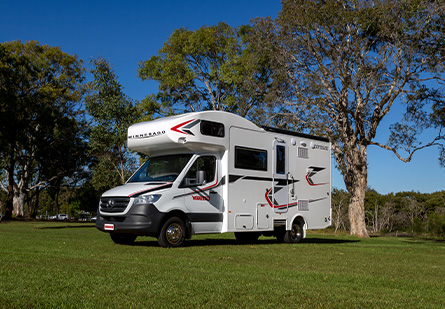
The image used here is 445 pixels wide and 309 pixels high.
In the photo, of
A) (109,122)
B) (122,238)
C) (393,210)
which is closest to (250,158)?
(122,238)

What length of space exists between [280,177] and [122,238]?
4.86 m

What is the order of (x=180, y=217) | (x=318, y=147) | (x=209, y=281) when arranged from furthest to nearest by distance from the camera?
(x=318, y=147) < (x=180, y=217) < (x=209, y=281)

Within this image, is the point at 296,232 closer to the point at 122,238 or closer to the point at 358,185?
the point at 122,238

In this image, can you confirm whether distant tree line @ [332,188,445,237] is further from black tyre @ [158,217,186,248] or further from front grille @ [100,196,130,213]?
front grille @ [100,196,130,213]

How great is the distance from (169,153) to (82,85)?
114 feet

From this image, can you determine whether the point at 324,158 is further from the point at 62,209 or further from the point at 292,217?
the point at 62,209

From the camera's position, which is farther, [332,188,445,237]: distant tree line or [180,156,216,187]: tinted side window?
[332,188,445,237]: distant tree line

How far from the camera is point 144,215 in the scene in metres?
12.1

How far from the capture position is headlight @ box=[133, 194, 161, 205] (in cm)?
1220

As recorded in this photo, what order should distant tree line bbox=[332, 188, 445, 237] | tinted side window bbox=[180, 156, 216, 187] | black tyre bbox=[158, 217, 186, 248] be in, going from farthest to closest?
distant tree line bbox=[332, 188, 445, 237] < tinted side window bbox=[180, 156, 216, 187] < black tyre bbox=[158, 217, 186, 248]

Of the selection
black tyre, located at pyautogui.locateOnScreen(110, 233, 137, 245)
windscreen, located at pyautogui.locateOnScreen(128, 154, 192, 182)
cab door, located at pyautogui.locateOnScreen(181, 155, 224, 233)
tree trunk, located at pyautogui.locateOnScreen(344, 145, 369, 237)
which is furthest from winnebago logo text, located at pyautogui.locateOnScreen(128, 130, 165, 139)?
tree trunk, located at pyautogui.locateOnScreen(344, 145, 369, 237)

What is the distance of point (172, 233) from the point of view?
12.6m

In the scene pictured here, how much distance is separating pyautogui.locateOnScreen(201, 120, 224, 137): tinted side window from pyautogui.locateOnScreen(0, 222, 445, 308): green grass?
350cm

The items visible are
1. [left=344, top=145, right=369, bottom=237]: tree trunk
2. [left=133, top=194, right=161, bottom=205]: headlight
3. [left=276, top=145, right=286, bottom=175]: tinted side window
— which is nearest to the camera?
[left=133, top=194, right=161, bottom=205]: headlight
